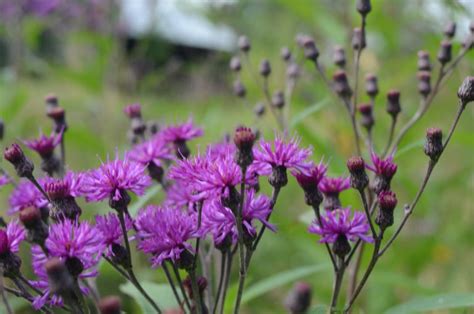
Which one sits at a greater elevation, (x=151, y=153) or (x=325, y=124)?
(x=151, y=153)

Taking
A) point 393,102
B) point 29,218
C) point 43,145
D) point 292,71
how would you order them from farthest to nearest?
point 292,71 < point 393,102 < point 43,145 < point 29,218

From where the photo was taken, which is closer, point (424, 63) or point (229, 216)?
point (229, 216)

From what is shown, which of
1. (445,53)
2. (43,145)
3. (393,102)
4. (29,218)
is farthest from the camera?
(445,53)

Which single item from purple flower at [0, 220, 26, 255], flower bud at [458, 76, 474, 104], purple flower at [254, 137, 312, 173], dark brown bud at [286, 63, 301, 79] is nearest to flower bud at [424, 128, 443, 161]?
flower bud at [458, 76, 474, 104]

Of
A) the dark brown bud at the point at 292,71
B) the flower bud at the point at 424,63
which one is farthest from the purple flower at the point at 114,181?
the dark brown bud at the point at 292,71

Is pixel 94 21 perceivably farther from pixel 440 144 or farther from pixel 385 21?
pixel 440 144

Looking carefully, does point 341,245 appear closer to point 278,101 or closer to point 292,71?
point 278,101

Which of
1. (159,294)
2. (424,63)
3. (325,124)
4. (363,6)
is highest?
(363,6)

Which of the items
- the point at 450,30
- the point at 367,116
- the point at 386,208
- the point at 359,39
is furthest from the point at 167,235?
the point at 450,30
